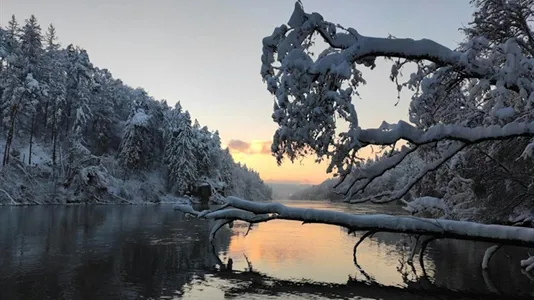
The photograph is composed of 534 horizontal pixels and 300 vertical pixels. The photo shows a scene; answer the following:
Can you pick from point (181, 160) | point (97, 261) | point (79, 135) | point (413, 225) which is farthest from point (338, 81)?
point (181, 160)

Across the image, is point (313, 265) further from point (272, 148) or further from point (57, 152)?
point (57, 152)

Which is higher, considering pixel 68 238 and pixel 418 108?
pixel 418 108

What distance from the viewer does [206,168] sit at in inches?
2825

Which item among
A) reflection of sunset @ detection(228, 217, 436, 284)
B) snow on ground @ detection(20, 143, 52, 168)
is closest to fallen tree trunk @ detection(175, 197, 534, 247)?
reflection of sunset @ detection(228, 217, 436, 284)

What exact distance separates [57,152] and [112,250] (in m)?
47.1

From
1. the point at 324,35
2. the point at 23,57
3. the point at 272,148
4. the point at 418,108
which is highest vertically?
the point at 23,57

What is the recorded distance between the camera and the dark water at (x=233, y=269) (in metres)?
11.0

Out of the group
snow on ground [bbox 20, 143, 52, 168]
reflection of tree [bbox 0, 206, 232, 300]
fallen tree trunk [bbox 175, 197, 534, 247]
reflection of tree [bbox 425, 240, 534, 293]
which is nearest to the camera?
fallen tree trunk [bbox 175, 197, 534, 247]

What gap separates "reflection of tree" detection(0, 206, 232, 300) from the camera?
1062 centimetres

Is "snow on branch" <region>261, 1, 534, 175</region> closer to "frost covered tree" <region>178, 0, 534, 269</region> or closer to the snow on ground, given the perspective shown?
"frost covered tree" <region>178, 0, 534, 269</region>

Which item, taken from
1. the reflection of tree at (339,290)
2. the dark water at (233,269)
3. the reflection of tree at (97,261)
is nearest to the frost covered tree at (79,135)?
the reflection of tree at (97,261)

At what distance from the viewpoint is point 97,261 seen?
1438 centimetres

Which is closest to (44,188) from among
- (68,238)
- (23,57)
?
(23,57)

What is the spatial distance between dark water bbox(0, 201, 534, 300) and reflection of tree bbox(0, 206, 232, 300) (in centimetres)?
3
